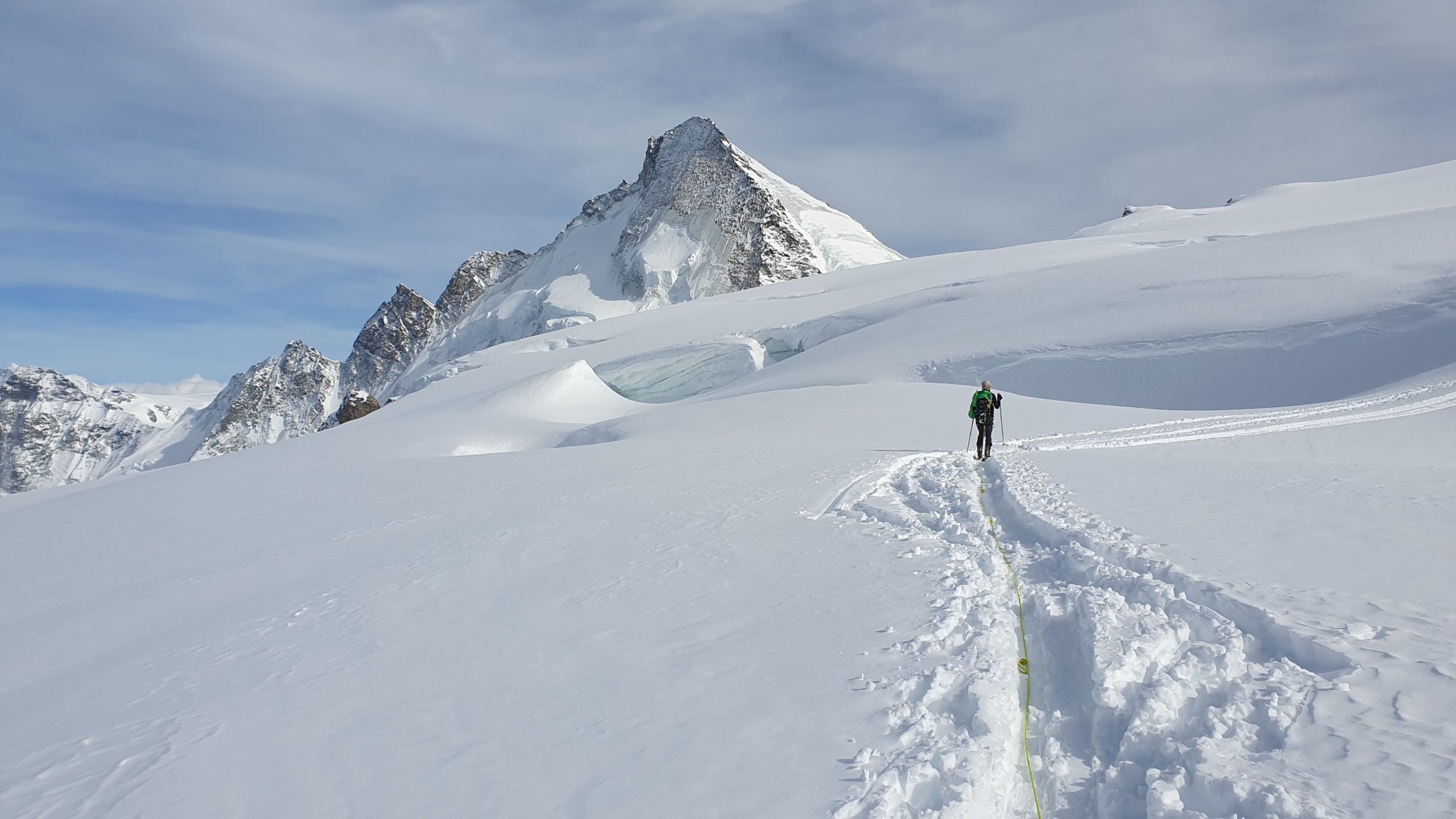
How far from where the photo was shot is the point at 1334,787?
2908 mm

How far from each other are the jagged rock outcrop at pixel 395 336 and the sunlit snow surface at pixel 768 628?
12152cm

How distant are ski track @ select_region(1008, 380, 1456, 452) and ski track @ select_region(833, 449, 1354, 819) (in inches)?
273

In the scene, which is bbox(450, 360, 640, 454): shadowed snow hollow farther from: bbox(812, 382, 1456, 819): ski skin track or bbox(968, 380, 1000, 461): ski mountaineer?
bbox(812, 382, 1456, 819): ski skin track

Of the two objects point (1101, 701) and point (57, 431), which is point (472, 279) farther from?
point (1101, 701)

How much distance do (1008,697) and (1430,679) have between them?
183cm

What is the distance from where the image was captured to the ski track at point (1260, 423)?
1209cm

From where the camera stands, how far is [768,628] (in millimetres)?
4953

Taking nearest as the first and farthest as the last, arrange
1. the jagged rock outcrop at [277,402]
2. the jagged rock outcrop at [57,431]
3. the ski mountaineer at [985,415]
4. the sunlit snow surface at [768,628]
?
1. the sunlit snow surface at [768,628]
2. the ski mountaineer at [985,415]
3. the jagged rock outcrop at [277,402]
4. the jagged rock outcrop at [57,431]

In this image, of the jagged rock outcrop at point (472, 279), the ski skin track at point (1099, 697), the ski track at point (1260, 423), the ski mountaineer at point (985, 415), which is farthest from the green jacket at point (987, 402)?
the jagged rock outcrop at point (472, 279)

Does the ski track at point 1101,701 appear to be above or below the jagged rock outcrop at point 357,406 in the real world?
below

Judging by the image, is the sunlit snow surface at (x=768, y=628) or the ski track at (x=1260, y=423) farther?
the ski track at (x=1260, y=423)

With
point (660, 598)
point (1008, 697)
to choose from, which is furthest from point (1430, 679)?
point (660, 598)

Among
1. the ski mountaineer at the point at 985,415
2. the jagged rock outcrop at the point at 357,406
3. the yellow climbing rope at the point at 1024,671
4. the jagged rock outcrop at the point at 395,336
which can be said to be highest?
the jagged rock outcrop at the point at 395,336

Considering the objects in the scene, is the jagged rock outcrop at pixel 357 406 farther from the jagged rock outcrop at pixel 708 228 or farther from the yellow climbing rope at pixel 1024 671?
the yellow climbing rope at pixel 1024 671
